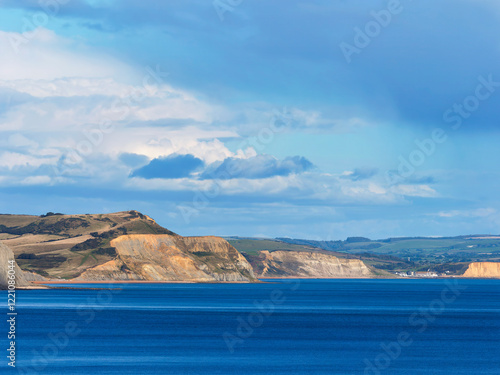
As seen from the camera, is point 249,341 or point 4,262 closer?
point 249,341

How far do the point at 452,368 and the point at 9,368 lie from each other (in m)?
39.7

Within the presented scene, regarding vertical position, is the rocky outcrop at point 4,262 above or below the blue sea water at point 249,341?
above

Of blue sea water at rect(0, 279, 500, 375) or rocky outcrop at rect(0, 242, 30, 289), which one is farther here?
rocky outcrop at rect(0, 242, 30, 289)

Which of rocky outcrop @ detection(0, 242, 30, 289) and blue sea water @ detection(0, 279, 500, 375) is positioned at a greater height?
rocky outcrop @ detection(0, 242, 30, 289)

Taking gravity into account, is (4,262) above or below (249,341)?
above

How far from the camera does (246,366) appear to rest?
228ft

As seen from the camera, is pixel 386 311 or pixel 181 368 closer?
pixel 181 368

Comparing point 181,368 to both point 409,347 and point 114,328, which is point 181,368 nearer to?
point 409,347

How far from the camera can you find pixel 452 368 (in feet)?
230

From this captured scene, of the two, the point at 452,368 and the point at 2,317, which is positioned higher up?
the point at 2,317

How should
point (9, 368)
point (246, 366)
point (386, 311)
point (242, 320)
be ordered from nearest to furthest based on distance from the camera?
point (9, 368) → point (246, 366) → point (242, 320) → point (386, 311)

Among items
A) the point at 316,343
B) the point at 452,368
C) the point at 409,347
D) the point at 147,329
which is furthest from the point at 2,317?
the point at 452,368

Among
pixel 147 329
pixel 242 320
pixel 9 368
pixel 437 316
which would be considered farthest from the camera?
pixel 437 316

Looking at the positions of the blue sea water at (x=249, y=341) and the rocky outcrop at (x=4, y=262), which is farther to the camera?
the rocky outcrop at (x=4, y=262)
